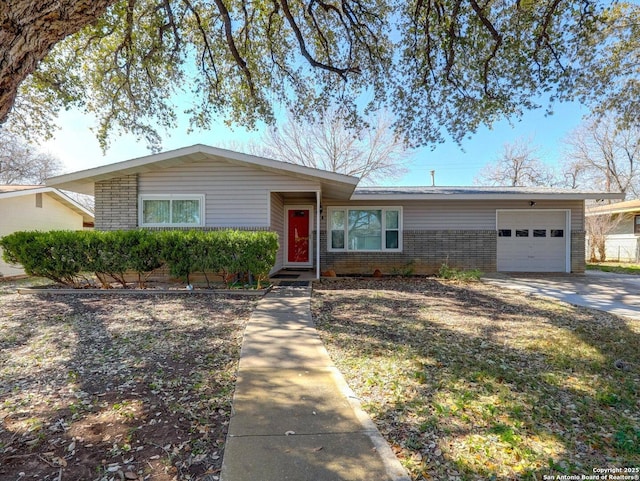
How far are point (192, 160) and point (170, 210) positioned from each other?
1541 millimetres

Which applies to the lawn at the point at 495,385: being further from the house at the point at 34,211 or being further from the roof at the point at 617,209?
the roof at the point at 617,209

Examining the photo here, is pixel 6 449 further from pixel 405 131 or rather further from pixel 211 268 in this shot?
pixel 405 131

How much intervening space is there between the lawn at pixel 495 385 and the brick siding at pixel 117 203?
6.48 m

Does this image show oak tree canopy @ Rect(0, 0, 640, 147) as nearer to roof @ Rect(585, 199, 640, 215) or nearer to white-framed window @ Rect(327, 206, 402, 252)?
white-framed window @ Rect(327, 206, 402, 252)

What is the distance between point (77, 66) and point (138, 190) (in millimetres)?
3709

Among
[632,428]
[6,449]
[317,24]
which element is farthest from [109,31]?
[632,428]

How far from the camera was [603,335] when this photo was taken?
459 cm

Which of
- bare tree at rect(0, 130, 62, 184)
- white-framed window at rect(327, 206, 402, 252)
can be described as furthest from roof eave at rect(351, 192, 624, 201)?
bare tree at rect(0, 130, 62, 184)

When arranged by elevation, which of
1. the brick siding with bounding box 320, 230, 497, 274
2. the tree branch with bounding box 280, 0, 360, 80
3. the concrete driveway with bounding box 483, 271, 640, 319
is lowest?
the concrete driveway with bounding box 483, 271, 640, 319

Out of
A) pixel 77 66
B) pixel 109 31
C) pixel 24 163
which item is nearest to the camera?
pixel 109 31

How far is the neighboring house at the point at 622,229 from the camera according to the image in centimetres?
1856

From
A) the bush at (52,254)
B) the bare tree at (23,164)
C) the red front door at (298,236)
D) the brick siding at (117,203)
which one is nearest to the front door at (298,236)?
the red front door at (298,236)

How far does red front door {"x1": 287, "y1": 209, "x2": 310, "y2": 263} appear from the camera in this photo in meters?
12.4

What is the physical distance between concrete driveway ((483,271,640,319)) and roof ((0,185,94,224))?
1638 cm
